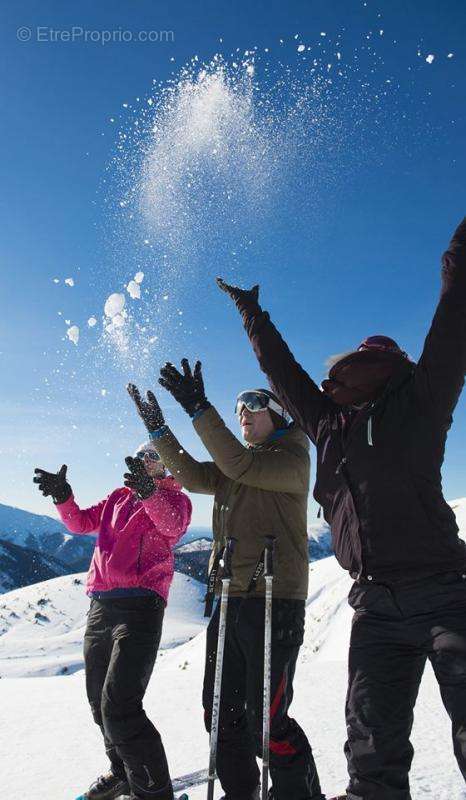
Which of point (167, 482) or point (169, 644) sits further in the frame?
point (169, 644)

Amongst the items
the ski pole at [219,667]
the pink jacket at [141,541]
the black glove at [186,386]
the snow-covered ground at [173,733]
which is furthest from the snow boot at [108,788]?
the black glove at [186,386]

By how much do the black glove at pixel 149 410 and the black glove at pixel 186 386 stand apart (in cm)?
51

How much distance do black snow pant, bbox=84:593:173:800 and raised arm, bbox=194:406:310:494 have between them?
1.51m

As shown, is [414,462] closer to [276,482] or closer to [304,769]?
[276,482]

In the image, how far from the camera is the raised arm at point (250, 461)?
3400mm

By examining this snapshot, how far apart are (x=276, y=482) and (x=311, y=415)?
29.7 inches

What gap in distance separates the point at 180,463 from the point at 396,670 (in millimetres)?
2165

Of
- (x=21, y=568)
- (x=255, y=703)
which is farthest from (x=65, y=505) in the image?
(x=21, y=568)

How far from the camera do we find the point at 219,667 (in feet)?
11.0

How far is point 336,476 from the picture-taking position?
8.65ft

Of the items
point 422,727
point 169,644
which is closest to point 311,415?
point 422,727

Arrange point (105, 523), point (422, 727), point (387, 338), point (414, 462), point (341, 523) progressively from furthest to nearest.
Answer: point (422, 727) → point (105, 523) → point (387, 338) → point (341, 523) → point (414, 462)

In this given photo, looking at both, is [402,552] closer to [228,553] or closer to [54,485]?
[228,553]

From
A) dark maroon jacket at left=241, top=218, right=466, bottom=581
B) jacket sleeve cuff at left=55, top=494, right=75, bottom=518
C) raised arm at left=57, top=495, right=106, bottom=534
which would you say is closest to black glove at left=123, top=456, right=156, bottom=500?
raised arm at left=57, top=495, right=106, bottom=534
